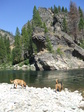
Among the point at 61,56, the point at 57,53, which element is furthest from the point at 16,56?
the point at 61,56

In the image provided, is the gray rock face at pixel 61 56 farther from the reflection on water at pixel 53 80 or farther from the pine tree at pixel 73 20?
the reflection on water at pixel 53 80

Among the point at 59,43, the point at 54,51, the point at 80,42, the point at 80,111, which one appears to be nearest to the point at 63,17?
the point at 80,42

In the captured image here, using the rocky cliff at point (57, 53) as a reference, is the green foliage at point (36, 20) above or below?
above

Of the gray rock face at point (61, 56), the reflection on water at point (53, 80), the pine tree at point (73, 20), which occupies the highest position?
the pine tree at point (73, 20)

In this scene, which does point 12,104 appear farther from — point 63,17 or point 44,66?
point 63,17

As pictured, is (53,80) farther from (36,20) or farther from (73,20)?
(36,20)

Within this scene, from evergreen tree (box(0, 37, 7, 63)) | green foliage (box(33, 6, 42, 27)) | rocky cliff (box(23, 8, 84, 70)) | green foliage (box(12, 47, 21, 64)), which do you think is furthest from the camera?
evergreen tree (box(0, 37, 7, 63))

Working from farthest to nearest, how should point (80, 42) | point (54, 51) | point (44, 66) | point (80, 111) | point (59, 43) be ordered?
point (80, 42)
point (59, 43)
point (54, 51)
point (44, 66)
point (80, 111)

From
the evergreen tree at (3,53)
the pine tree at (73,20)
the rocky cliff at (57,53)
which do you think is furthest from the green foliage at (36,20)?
the evergreen tree at (3,53)

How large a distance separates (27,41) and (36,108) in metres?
85.7

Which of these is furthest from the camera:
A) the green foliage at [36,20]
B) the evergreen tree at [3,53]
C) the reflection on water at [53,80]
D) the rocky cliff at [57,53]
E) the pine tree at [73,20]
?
the evergreen tree at [3,53]

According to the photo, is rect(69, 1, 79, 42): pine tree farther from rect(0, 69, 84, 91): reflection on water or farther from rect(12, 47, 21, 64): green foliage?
rect(0, 69, 84, 91): reflection on water

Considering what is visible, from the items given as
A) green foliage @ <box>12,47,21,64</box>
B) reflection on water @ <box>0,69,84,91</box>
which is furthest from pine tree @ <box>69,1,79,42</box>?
reflection on water @ <box>0,69,84,91</box>

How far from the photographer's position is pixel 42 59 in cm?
6372
